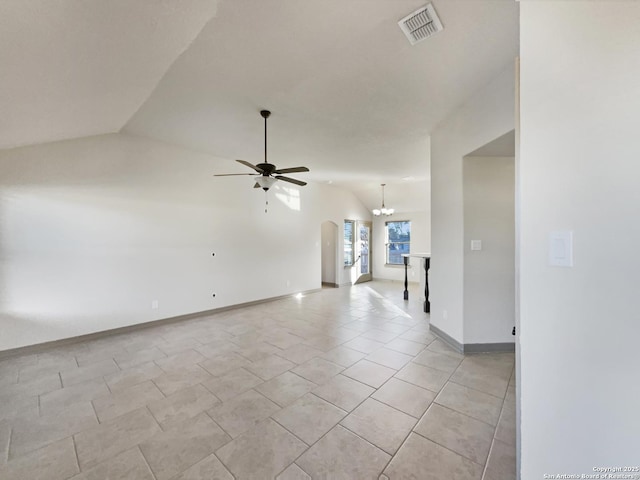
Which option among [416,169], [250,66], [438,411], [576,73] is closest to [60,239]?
[250,66]

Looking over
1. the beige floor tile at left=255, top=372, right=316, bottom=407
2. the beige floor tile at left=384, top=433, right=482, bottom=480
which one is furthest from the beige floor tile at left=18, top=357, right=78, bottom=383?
the beige floor tile at left=384, top=433, right=482, bottom=480

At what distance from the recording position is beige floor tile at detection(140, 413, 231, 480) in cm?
159

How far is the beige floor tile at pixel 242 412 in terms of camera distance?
1.94m

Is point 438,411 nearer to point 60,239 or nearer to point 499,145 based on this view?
A: point 499,145

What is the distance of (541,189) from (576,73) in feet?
1.32

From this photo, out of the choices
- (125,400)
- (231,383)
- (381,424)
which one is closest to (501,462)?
(381,424)

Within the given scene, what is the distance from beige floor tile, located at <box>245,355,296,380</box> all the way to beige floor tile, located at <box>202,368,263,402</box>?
7 cm

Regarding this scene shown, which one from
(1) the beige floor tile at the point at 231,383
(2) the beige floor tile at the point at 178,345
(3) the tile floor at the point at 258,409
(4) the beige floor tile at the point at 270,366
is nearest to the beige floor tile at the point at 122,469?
(3) the tile floor at the point at 258,409

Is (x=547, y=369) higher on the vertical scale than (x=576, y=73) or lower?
lower

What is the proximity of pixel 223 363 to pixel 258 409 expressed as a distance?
1012mm

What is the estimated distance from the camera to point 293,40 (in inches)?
79.7

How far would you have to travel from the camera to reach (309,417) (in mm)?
2020

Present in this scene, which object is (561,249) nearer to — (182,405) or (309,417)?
(309,417)

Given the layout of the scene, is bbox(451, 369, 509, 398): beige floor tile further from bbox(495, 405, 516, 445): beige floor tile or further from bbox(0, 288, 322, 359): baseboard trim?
bbox(0, 288, 322, 359): baseboard trim
